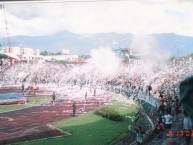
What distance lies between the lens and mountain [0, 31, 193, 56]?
4.19 m

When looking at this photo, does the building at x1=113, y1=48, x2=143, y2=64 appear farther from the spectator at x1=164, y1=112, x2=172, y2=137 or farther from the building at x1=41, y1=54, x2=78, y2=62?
the spectator at x1=164, y1=112, x2=172, y2=137

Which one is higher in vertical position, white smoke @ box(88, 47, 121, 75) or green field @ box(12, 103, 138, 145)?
white smoke @ box(88, 47, 121, 75)

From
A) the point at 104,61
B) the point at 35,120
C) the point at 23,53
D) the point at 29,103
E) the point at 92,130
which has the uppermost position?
the point at 23,53

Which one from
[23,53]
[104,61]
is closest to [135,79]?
[104,61]

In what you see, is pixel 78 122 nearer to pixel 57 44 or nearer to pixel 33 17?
pixel 57 44

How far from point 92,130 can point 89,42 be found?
103cm

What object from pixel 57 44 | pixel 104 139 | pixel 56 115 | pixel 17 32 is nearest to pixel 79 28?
pixel 57 44

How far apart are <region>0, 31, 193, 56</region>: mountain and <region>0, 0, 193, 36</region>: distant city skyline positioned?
0.06 metres

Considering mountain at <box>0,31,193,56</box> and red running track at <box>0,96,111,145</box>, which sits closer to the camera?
mountain at <box>0,31,193,56</box>

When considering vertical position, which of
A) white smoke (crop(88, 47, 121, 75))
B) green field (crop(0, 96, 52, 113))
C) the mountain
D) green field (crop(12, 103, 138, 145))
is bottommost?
green field (crop(12, 103, 138, 145))

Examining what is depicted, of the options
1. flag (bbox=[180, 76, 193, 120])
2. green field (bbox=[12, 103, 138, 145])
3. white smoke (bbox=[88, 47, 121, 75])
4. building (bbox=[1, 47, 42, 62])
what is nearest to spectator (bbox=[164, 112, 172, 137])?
green field (bbox=[12, 103, 138, 145])

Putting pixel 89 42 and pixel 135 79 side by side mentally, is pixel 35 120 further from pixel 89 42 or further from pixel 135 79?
pixel 135 79

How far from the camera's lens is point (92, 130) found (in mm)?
4297

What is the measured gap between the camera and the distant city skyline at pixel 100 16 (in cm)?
416
